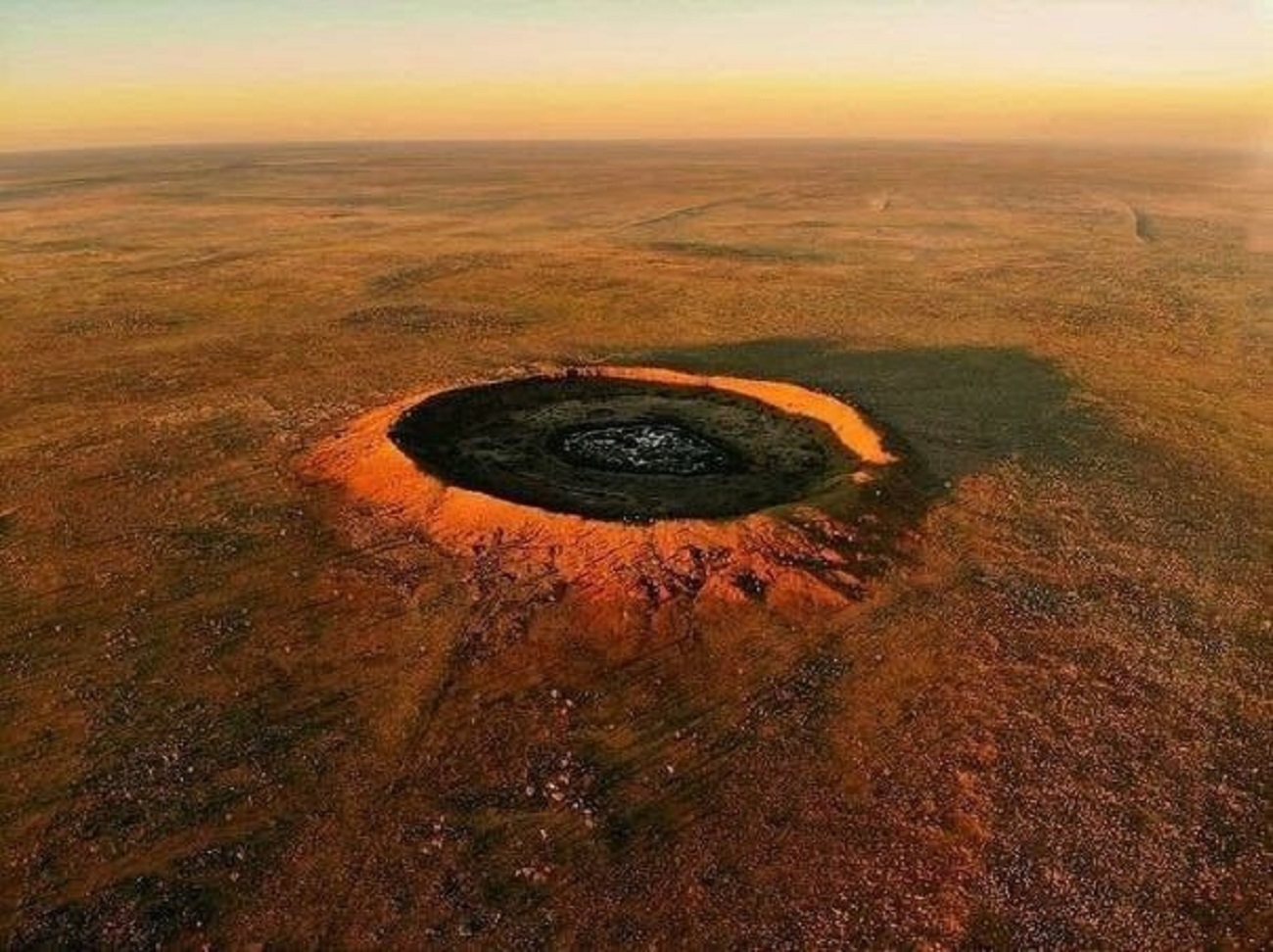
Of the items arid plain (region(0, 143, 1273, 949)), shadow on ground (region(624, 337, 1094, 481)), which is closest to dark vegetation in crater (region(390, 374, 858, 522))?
arid plain (region(0, 143, 1273, 949))

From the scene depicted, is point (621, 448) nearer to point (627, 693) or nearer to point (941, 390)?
point (627, 693)

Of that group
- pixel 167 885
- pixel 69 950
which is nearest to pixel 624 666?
pixel 167 885

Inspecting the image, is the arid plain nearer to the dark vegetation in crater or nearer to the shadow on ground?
the shadow on ground

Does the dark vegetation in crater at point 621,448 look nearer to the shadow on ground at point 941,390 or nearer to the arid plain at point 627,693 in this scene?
the arid plain at point 627,693

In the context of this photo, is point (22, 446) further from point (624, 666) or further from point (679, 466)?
point (624, 666)

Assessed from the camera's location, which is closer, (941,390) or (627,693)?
(627,693)

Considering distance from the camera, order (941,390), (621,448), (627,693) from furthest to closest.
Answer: (941,390)
(621,448)
(627,693)

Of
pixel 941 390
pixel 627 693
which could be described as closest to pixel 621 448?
pixel 627 693
